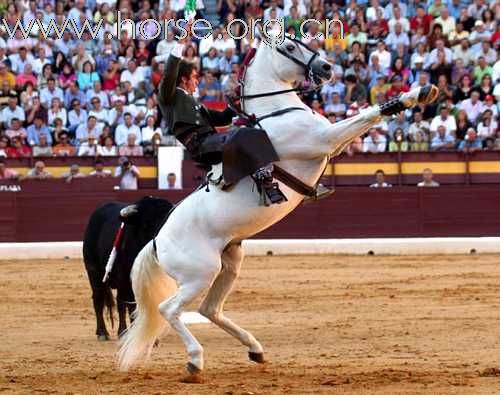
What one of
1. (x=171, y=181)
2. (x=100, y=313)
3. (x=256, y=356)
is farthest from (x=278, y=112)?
(x=171, y=181)

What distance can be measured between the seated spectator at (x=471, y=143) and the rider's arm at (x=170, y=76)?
32.9 feet

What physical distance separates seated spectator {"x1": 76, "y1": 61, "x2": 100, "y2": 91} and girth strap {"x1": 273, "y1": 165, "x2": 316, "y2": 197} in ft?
37.3

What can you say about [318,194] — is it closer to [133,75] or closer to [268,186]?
[268,186]

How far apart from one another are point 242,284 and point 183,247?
606 centimetres

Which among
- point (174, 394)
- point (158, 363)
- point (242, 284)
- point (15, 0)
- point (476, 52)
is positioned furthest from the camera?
point (15, 0)

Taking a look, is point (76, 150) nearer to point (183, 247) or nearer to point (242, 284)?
point (242, 284)

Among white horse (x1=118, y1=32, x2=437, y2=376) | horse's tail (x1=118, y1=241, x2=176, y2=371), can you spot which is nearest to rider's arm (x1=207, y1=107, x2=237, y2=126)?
white horse (x1=118, y1=32, x2=437, y2=376)

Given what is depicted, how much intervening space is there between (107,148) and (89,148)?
0.97 ft

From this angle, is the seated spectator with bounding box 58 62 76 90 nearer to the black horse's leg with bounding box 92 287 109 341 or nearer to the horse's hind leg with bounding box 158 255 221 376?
the black horse's leg with bounding box 92 287 109 341

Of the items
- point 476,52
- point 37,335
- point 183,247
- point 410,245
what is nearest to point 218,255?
point 183,247

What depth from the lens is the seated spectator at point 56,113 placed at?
57.8 ft

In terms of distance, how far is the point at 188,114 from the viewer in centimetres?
769

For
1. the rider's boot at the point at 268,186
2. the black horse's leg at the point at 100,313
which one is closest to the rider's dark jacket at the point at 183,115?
the rider's boot at the point at 268,186

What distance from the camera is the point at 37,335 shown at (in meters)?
9.93
